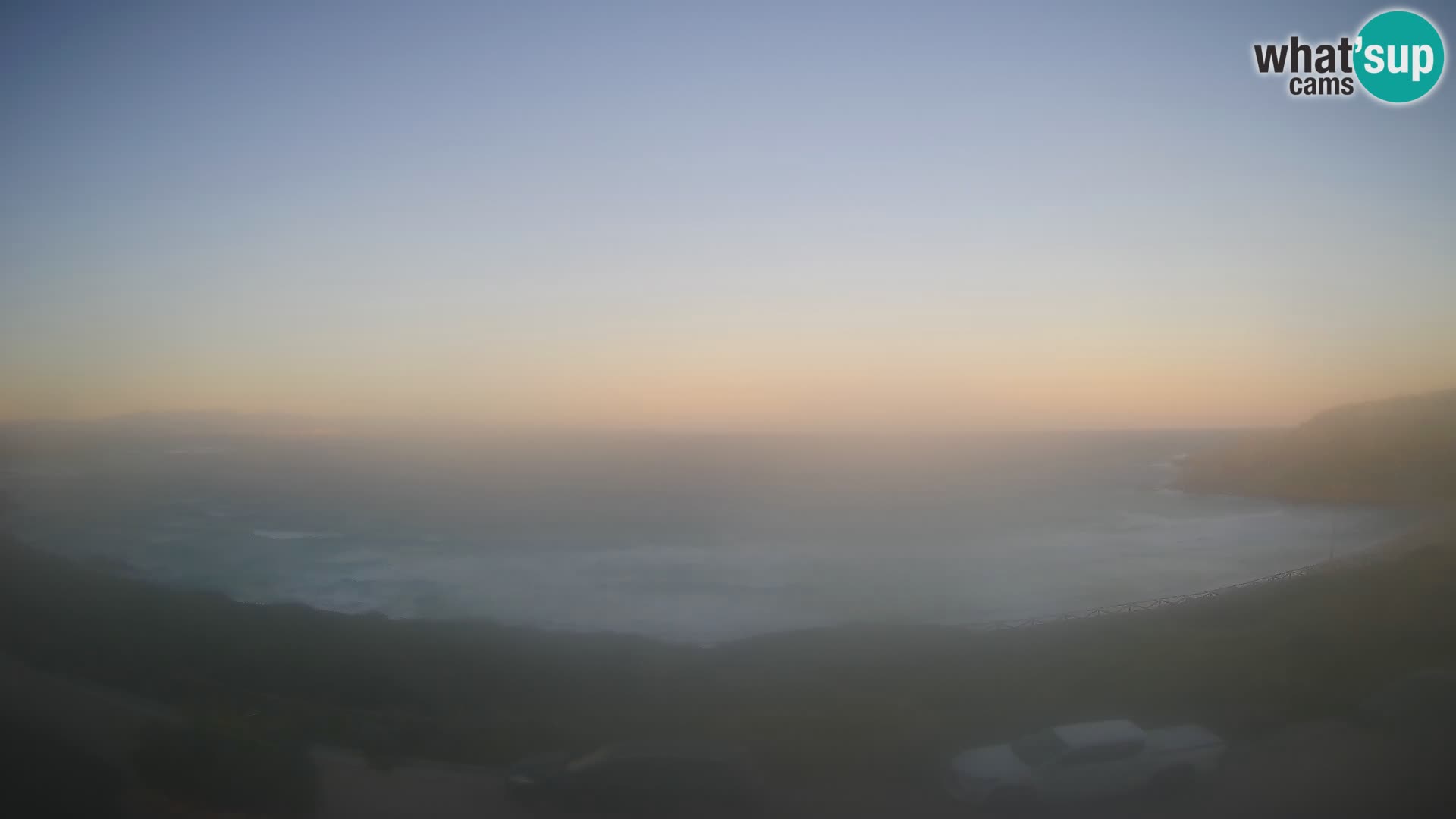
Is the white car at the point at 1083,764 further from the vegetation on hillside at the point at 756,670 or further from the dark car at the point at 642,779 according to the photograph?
the dark car at the point at 642,779

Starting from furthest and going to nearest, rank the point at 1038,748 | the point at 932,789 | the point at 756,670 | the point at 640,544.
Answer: the point at 640,544, the point at 756,670, the point at 1038,748, the point at 932,789

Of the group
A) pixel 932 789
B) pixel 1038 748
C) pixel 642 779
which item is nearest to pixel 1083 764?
pixel 1038 748

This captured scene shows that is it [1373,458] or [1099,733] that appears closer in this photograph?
[1099,733]

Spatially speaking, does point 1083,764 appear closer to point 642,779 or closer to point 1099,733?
point 1099,733

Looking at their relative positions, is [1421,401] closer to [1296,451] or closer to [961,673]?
[1296,451]

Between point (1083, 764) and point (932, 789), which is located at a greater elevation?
point (1083, 764)

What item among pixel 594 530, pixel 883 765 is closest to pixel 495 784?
pixel 883 765
